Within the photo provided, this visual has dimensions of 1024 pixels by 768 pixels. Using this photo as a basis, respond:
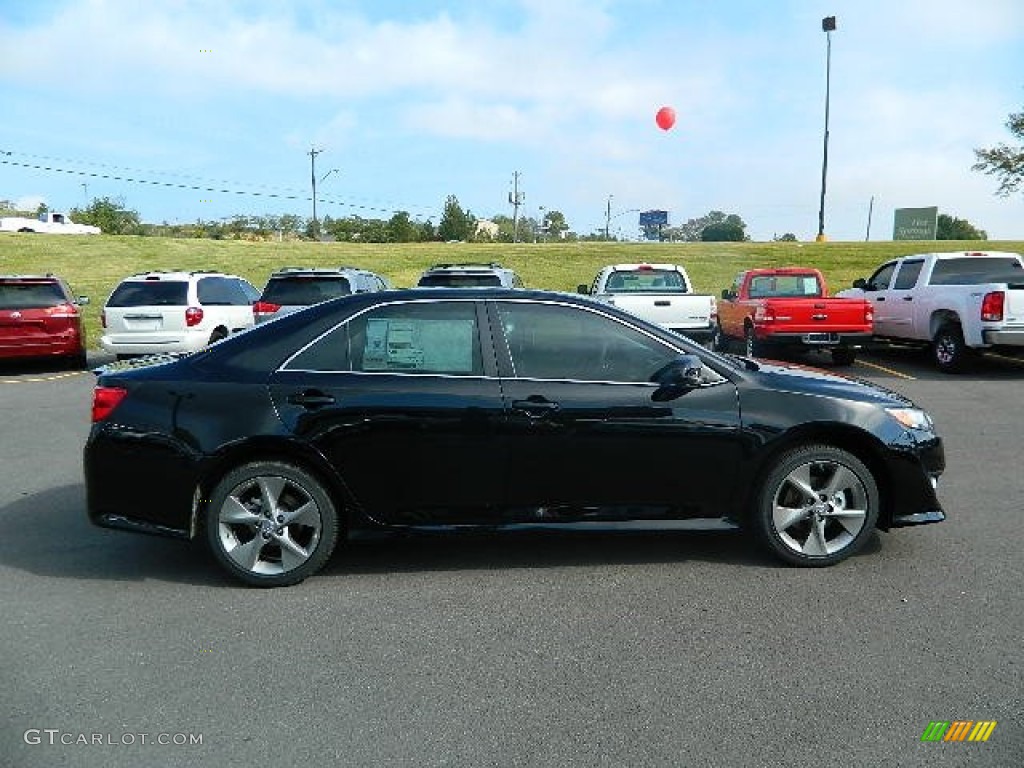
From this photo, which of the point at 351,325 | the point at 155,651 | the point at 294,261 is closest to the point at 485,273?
the point at 351,325

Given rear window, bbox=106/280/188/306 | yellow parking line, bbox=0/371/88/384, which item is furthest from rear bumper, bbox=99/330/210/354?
yellow parking line, bbox=0/371/88/384

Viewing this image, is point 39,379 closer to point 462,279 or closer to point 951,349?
point 462,279

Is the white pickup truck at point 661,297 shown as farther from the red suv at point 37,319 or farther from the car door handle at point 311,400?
the car door handle at point 311,400

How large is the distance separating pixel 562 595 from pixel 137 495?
2.28m

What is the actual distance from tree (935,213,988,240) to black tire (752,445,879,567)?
13637 cm

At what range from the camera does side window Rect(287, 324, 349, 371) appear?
178 inches

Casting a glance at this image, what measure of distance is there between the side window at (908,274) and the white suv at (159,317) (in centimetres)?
1069

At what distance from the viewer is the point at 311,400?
14.5 ft

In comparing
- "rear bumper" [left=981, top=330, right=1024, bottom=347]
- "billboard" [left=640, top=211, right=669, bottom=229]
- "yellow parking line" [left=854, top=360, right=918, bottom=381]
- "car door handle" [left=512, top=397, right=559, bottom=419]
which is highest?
"billboard" [left=640, top=211, right=669, bottom=229]

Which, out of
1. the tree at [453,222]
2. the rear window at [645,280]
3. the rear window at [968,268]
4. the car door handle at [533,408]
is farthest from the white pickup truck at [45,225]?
the car door handle at [533,408]

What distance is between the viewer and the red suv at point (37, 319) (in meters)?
13.3

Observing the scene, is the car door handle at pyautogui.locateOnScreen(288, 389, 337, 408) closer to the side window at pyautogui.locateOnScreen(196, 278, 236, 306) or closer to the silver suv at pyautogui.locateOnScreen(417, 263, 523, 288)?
the silver suv at pyautogui.locateOnScreen(417, 263, 523, 288)

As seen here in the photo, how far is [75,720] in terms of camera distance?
317cm

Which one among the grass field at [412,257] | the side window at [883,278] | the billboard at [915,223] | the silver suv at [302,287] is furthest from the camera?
the billboard at [915,223]
